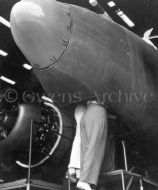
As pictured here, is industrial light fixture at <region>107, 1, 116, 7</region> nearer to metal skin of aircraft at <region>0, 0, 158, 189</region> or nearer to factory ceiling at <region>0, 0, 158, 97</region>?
factory ceiling at <region>0, 0, 158, 97</region>

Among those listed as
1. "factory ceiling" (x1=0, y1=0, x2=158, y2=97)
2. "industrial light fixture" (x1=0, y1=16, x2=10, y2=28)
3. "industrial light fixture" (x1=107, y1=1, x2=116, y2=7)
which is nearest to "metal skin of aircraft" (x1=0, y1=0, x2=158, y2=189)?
"factory ceiling" (x1=0, y1=0, x2=158, y2=97)

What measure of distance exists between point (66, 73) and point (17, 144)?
1186 millimetres

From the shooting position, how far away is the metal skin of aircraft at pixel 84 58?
2205 millimetres

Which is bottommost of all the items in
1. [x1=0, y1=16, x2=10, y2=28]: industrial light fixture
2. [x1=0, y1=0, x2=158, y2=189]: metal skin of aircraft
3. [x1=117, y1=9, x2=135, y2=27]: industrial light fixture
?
[x1=0, y1=0, x2=158, y2=189]: metal skin of aircraft

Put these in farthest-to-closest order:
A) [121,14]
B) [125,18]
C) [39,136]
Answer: [125,18] → [121,14] → [39,136]

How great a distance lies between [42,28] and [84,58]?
1.10 ft

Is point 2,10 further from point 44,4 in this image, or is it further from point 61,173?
point 44,4

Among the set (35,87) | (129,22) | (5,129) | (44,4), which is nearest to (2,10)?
(129,22)

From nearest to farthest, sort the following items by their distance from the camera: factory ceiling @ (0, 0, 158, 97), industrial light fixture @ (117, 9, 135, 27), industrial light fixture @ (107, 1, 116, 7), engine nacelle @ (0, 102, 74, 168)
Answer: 1. engine nacelle @ (0, 102, 74, 168)
2. factory ceiling @ (0, 0, 158, 97)
3. industrial light fixture @ (107, 1, 116, 7)
4. industrial light fixture @ (117, 9, 135, 27)

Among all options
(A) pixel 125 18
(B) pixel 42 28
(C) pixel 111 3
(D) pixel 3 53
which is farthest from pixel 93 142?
(D) pixel 3 53

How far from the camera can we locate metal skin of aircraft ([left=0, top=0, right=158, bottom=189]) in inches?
86.8

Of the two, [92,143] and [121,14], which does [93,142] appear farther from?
[121,14]

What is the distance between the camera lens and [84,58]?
2254 millimetres

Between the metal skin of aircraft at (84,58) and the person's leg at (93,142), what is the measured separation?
0.11 metres
